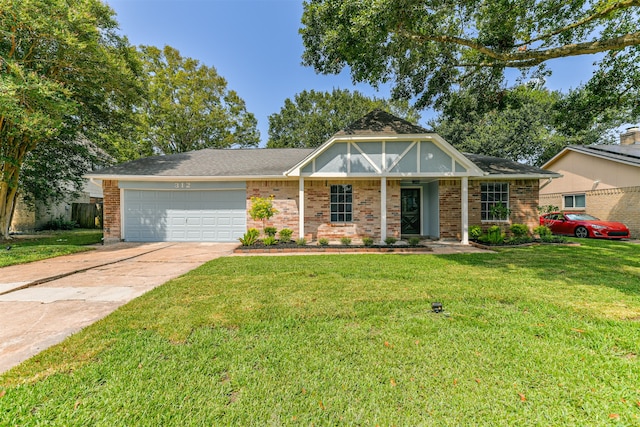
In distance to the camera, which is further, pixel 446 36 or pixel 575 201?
pixel 575 201

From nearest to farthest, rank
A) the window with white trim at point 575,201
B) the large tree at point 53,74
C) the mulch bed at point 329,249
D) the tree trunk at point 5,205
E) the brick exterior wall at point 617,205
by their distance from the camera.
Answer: the large tree at point 53,74, the mulch bed at point 329,249, the tree trunk at point 5,205, the brick exterior wall at point 617,205, the window with white trim at point 575,201

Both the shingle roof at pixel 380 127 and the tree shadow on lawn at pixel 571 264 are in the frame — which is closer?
the tree shadow on lawn at pixel 571 264

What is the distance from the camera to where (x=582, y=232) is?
12508mm

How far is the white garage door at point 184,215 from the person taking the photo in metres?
11.2

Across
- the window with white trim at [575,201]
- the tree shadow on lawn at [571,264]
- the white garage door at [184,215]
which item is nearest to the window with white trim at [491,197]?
the tree shadow on lawn at [571,264]

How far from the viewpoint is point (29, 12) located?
8055 mm

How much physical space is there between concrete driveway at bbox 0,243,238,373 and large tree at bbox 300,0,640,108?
743 cm

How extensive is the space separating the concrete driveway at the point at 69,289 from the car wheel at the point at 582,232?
52.8ft

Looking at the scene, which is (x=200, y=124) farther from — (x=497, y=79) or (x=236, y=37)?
(x=497, y=79)

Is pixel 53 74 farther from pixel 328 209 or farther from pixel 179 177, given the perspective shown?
pixel 328 209

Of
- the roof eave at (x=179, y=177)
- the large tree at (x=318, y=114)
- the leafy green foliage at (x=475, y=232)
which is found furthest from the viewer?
the large tree at (x=318, y=114)

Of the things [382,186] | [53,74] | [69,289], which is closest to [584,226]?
[382,186]

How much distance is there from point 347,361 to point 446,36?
9065 mm

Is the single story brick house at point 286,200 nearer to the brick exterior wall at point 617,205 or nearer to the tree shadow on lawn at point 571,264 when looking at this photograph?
the tree shadow on lawn at point 571,264
